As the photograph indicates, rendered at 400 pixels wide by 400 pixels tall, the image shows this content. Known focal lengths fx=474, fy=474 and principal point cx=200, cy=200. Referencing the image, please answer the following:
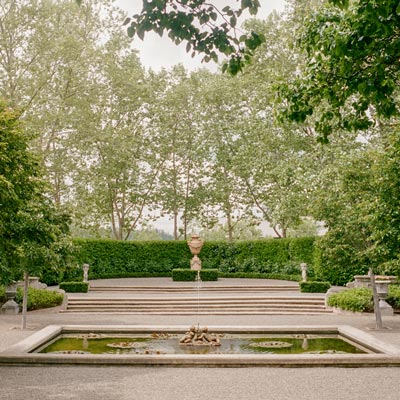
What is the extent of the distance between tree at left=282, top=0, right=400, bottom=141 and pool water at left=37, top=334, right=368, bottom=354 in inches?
214

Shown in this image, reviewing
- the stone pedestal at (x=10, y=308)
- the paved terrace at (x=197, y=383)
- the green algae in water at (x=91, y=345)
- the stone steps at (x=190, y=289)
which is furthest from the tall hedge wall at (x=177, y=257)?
the paved terrace at (x=197, y=383)

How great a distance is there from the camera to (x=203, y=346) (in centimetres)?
1173

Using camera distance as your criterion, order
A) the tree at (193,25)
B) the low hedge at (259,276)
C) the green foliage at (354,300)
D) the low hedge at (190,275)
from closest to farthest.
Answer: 1. the tree at (193,25)
2. the green foliage at (354,300)
3. the low hedge at (259,276)
4. the low hedge at (190,275)

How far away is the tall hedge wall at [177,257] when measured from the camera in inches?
1348

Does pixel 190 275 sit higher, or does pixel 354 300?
pixel 190 275

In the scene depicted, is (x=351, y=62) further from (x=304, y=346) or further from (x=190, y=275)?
(x=190, y=275)

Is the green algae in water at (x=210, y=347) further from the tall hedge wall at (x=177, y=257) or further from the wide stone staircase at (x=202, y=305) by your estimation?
the tall hedge wall at (x=177, y=257)

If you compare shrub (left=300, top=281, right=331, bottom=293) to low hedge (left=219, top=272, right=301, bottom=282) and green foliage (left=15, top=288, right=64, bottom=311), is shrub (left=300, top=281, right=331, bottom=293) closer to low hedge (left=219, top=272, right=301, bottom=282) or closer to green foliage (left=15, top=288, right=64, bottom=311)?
low hedge (left=219, top=272, right=301, bottom=282)

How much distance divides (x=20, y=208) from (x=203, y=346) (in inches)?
230

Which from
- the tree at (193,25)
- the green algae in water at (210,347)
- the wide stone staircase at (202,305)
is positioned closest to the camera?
the tree at (193,25)

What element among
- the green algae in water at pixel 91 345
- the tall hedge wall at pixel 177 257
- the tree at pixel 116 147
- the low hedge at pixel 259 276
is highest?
the tree at pixel 116 147

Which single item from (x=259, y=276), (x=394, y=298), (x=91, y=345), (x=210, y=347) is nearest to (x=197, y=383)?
(x=210, y=347)

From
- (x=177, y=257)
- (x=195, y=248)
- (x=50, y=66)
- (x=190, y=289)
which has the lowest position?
(x=190, y=289)

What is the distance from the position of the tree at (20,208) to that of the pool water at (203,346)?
2.60 metres
